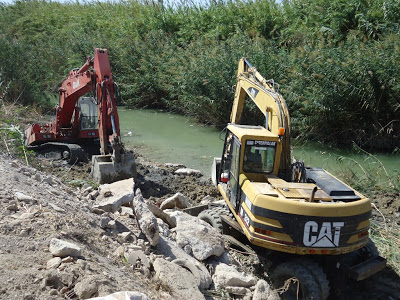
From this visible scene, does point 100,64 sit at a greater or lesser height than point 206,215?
greater

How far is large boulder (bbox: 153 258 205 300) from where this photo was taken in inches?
191

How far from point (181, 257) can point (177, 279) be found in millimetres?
814

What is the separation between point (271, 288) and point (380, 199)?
13.8ft

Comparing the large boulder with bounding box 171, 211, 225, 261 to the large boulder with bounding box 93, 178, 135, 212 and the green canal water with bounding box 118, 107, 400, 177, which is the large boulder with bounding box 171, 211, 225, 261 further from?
the green canal water with bounding box 118, 107, 400, 177

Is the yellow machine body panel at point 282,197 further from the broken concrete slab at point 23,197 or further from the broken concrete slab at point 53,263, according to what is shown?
the broken concrete slab at point 23,197

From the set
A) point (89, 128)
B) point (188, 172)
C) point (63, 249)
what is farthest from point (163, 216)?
point (89, 128)

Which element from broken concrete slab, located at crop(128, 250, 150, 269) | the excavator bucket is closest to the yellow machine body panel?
broken concrete slab, located at crop(128, 250, 150, 269)

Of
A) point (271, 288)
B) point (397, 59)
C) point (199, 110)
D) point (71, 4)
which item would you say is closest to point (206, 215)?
point (271, 288)

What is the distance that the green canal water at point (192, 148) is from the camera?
41.2ft

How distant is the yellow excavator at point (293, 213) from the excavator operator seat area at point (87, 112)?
5.98 meters

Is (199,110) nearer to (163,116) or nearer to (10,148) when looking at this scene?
(163,116)

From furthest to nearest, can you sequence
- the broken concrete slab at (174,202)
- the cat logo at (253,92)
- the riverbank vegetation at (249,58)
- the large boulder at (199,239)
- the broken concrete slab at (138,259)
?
the riverbank vegetation at (249,58) → the broken concrete slab at (174,202) → the cat logo at (253,92) → the large boulder at (199,239) → the broken concrete slab at (138,259)

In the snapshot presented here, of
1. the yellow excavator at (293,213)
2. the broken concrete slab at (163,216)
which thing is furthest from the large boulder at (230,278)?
the broken concrete slab at (163,216)

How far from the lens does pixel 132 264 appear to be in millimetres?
5180
